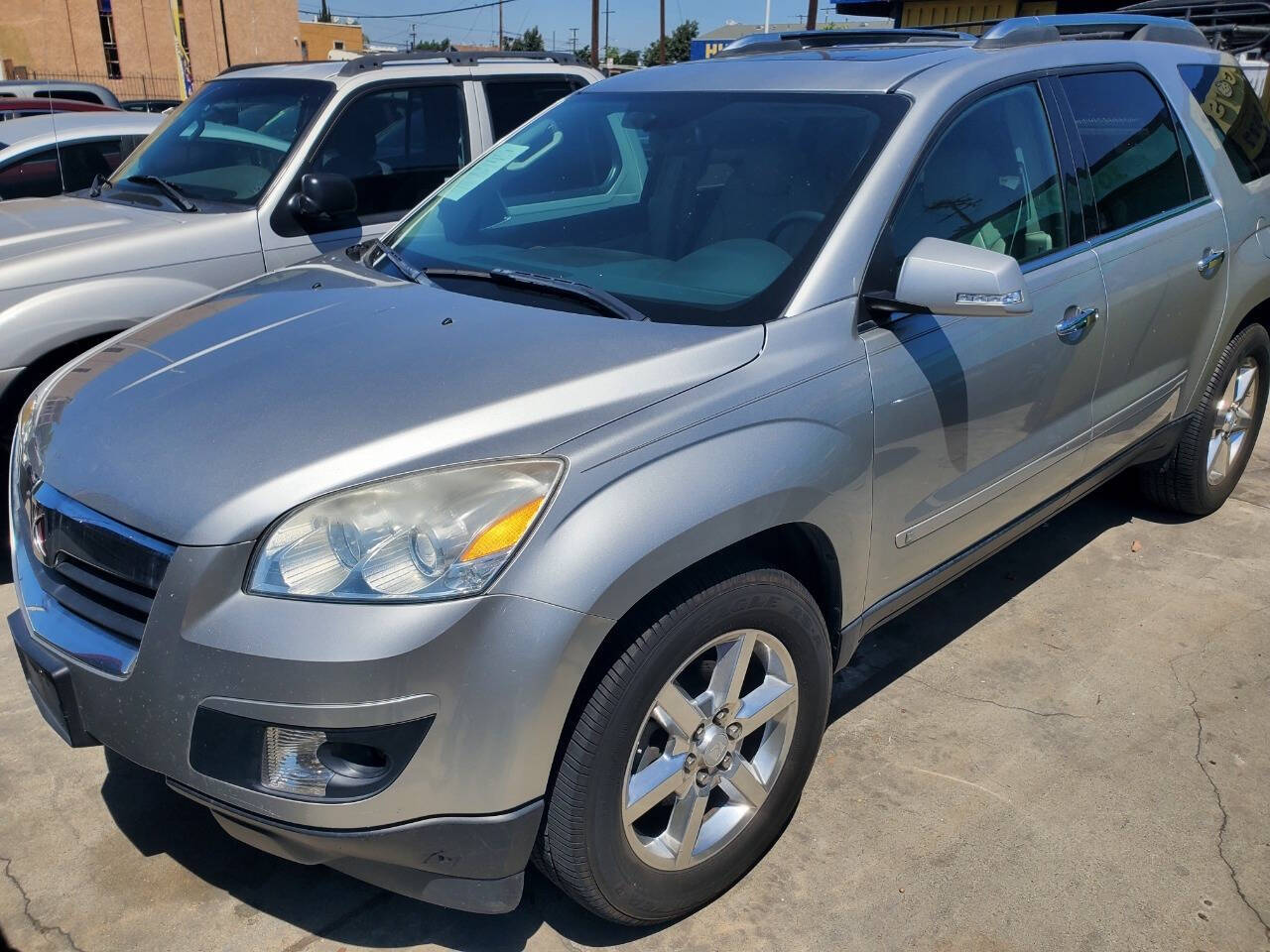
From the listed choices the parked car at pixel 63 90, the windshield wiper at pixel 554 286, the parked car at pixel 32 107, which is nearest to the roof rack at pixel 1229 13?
the windshield wiper at pixel 554 286

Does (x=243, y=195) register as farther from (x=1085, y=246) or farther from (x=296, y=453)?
(x=1085, y=246)

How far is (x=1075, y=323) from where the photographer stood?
10.5ft

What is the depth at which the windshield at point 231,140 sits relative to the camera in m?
4.89

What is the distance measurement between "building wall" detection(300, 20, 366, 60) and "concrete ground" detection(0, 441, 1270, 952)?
58.7 meters

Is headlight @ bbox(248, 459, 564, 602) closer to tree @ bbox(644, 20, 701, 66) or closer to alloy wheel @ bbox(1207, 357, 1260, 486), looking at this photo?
alloy wheel @ bbox(1207, 357, 1260, 486)

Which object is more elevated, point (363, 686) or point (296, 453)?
point (296, 453)

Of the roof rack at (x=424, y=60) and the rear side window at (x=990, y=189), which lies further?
the roof rack at (x=424, y=60)

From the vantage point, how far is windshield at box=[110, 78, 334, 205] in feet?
16.0

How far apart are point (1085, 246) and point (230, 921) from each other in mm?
2952

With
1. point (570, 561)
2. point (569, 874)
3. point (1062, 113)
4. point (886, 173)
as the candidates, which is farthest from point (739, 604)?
point (1062, 113)

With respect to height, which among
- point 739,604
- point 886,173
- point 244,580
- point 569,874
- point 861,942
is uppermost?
point 886,173

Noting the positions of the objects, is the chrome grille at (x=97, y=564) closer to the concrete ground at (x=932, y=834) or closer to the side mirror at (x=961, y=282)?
the concrete ground at (x=932, y=834)

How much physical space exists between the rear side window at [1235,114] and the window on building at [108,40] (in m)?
46.6

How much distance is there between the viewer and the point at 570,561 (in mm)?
1991
